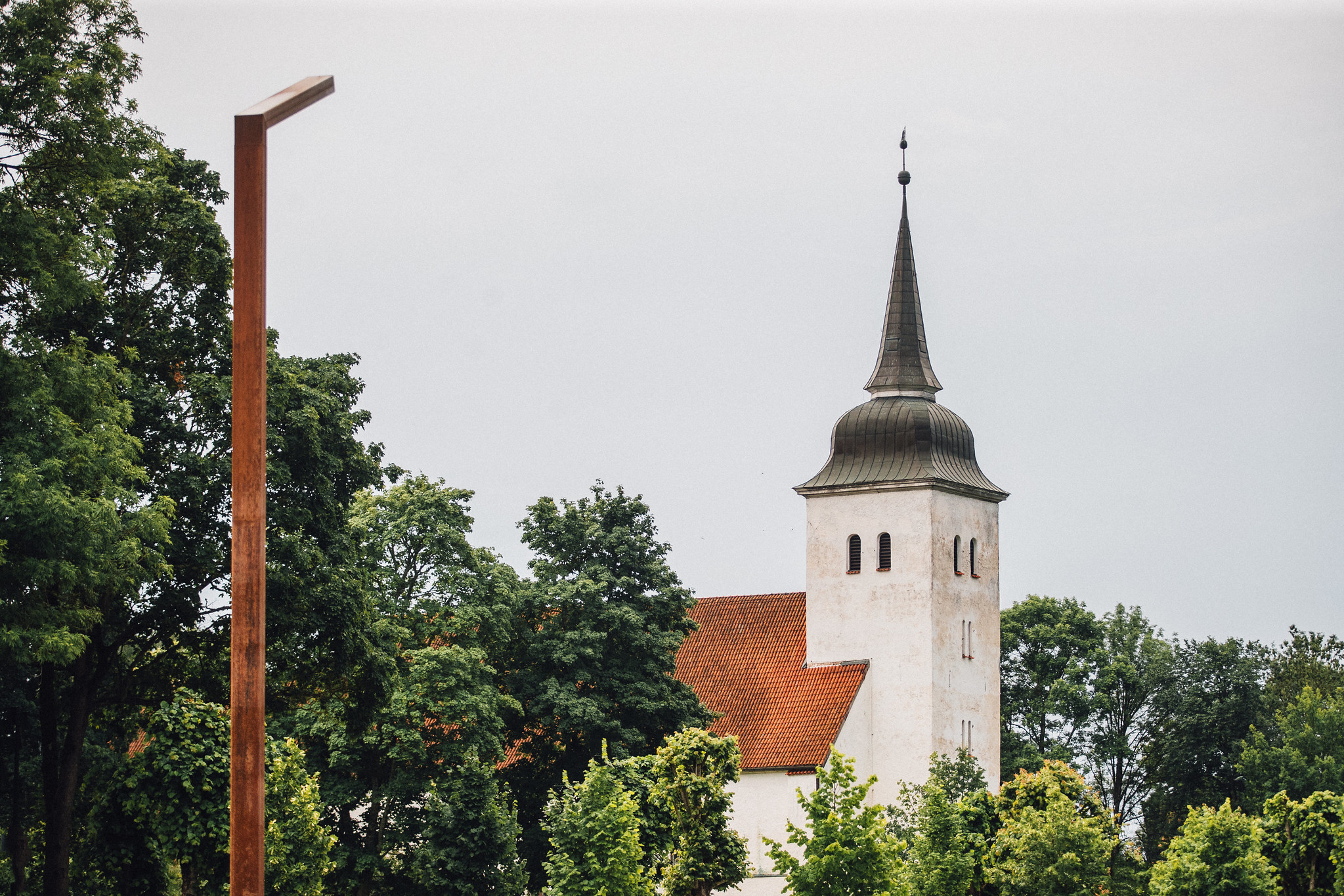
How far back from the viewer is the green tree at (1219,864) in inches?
1347

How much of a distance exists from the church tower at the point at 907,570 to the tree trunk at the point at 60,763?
93.0 feet

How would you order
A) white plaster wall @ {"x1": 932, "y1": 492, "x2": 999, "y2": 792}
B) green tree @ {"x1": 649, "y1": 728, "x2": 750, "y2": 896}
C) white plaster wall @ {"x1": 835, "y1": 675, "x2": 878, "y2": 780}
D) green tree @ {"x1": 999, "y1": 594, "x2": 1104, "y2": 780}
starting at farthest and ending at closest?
green tree @ {"x1": 999, "y1": 594, "x2": 1104, "y2": 780} → white plaster wall @ {"x1": 932, "y1": 492, "x2": 999, "y2": 792} → white plaster wall @ {"x1": 835, "y1": 675, "x2": 878, "y2": 780} → green tree @ {"x1": 649, "y1": 728, "x2": 750, "y2": 896}

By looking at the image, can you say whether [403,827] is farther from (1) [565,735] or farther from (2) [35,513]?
(2) [35,513]

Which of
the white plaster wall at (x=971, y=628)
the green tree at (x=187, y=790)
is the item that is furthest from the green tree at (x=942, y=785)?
the green tree at (x=187, y=790)

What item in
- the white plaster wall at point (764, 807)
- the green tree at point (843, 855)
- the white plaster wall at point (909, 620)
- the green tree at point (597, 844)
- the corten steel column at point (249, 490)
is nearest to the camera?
the corten steel column at point (249, 490)

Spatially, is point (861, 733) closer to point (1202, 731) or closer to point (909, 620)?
point (909, 620)

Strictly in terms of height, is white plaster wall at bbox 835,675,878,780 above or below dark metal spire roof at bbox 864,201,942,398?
below

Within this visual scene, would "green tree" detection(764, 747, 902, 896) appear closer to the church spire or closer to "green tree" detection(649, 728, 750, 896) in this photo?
"green tree" detection(649, 728, 750, 896)

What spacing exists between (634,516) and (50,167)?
65.4ft

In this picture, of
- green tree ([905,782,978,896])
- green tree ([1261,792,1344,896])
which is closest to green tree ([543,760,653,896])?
green tree ([905,782,978,896])

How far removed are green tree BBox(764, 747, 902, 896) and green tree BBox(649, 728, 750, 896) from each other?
270 centimetres

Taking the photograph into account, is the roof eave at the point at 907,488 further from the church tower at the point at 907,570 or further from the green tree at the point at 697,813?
the green tree at the point at 697,813

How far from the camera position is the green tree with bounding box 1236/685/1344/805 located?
57562 mm

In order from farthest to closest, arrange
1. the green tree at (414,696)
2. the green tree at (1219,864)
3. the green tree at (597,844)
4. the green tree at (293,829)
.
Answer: the green tree at (414,696) → the green tree at (1219,864) → the green tree at (597,844) → the green tree at (293,829)
